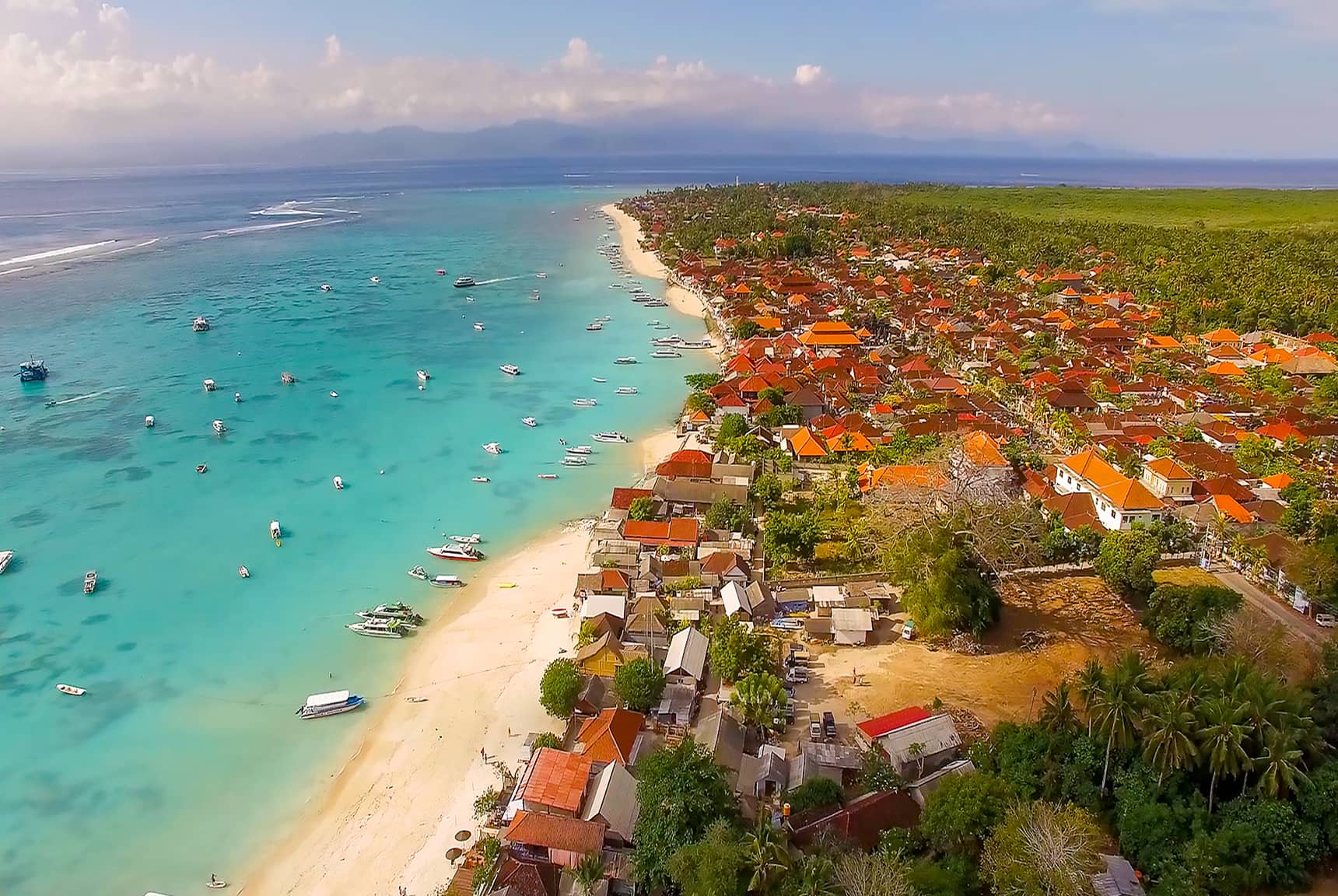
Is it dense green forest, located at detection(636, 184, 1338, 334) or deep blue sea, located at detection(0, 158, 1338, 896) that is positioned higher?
dense green forest, located at detection(636, 184, 1338, 334)

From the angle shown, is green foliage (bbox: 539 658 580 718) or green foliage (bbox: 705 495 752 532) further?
green foliage (bbox: 705 495 752 532)

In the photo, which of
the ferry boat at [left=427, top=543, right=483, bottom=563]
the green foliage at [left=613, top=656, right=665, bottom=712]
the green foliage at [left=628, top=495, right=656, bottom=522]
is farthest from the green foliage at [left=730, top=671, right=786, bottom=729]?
the ferry boat at [left=427, top=543, right=483, bottom=563]

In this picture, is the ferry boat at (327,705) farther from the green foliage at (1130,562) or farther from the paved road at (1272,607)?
the paved road at (1272,607)

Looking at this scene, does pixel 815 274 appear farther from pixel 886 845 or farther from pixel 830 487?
pixel 886 845

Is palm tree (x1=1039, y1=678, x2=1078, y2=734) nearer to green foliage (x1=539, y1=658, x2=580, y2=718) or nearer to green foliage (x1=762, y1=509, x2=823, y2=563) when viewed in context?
green foliage (x1=762, y1=509, x2=823, y2=563)

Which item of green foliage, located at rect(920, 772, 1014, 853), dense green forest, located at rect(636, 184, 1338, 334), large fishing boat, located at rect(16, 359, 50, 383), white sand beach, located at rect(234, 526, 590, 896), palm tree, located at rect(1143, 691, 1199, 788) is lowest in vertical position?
white sand beach, located at rect(234, 526, 590, 896)

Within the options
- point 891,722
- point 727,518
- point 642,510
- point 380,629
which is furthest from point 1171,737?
point 380,629
